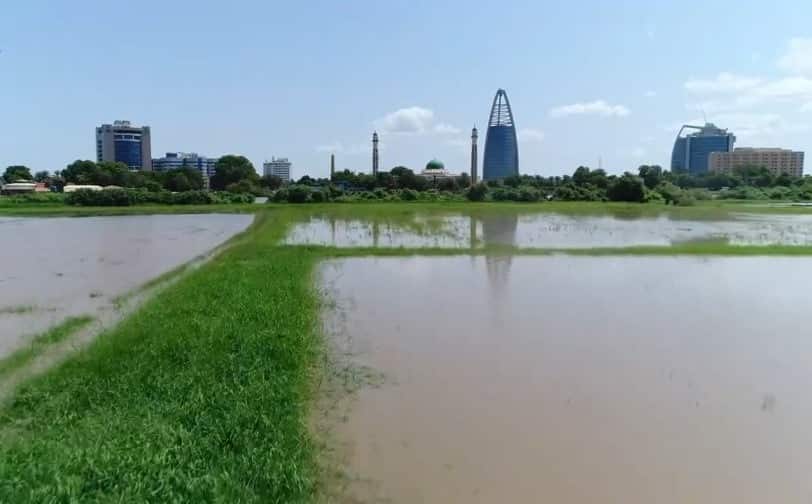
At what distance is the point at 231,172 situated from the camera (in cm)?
6769

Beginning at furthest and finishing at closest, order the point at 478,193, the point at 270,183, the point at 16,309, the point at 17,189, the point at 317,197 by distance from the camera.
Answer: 1. the point at 270,183
2. the point at 17,189
3. the point at 478,193
4. the point at 317,197
5. the point at 16,309

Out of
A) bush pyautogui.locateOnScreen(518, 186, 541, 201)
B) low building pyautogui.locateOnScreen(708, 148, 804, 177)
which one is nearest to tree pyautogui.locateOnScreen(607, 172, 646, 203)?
bush pyautogui.locateOnScreen(518, 186, 541, 201)

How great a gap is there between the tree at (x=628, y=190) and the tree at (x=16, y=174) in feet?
216

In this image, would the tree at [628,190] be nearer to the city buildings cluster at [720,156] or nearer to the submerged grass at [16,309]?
the submerged grass at [16,309]

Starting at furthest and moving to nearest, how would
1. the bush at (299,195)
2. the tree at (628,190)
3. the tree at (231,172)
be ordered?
the tree at (231,172)
the tree at (628,190)
the bush at (299,195)

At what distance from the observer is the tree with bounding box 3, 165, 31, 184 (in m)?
69.3

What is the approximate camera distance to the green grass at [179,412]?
126 inches

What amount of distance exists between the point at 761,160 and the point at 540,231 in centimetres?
9219

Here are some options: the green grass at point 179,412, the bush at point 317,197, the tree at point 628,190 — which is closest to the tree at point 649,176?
the tree at point 628,190

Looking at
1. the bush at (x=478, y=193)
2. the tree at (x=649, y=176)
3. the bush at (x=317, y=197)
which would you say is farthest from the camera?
the tree at (x=649, y=176)

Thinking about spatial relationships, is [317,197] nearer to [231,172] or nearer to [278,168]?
[231,172]

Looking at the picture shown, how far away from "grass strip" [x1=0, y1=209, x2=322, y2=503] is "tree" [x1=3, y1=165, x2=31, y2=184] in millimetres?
75512

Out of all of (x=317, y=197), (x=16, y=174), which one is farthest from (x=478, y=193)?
(x=16, y=174)

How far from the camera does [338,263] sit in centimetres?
1373
